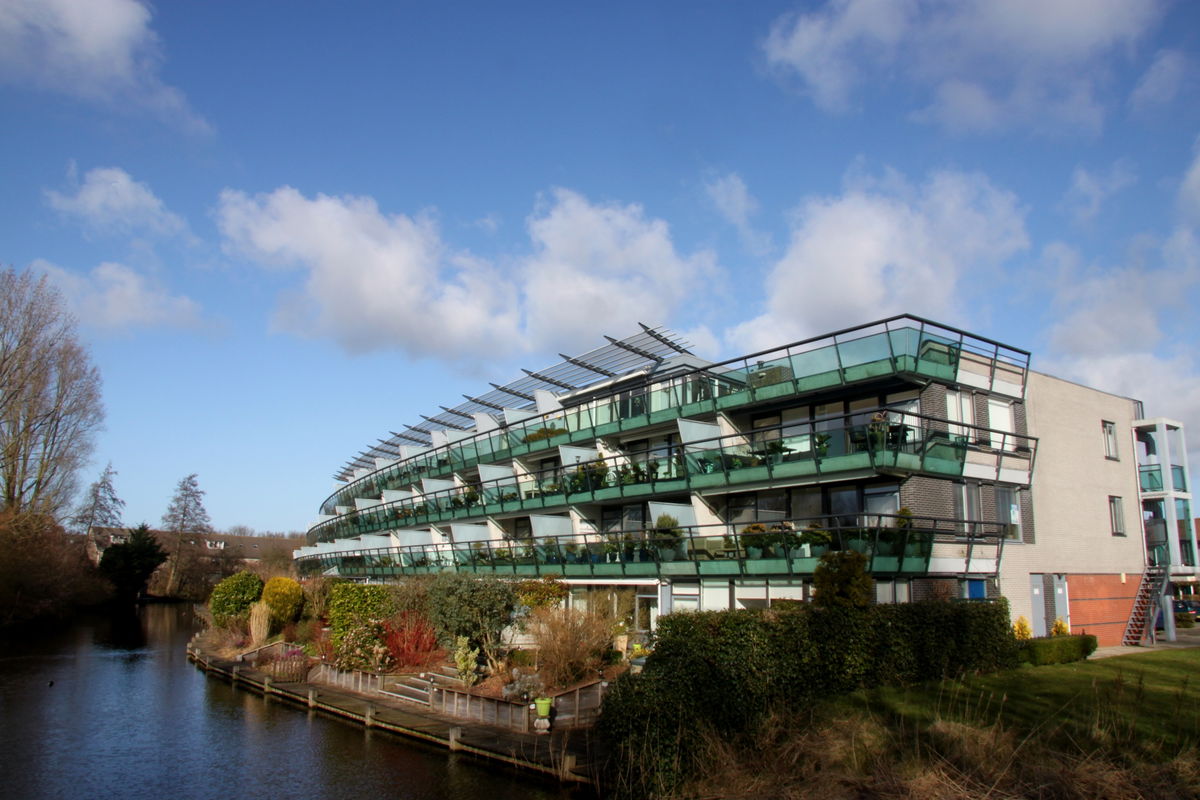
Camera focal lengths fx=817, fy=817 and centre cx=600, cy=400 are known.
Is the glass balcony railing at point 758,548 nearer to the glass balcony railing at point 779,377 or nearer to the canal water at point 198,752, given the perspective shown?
the glass balcony railing at point 779,377

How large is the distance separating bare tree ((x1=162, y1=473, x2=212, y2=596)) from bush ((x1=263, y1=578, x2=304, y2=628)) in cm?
5352

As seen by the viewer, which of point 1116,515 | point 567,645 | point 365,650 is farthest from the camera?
point 1116,515

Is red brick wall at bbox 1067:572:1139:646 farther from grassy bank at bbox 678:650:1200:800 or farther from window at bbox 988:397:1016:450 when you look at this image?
grassy bank at bbox 678:650:1200:800

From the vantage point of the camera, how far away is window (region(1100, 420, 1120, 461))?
2928 centimetres

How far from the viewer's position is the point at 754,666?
1374 cm

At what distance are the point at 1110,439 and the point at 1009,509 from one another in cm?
791

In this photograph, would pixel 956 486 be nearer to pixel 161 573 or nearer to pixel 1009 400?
pixel 1009 400

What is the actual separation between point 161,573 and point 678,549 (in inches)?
3073

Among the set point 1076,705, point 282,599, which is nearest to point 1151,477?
point 1076,705

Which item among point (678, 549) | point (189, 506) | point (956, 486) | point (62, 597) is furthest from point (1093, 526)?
point (189, 506)

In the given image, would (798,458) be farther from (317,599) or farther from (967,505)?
(317,599)

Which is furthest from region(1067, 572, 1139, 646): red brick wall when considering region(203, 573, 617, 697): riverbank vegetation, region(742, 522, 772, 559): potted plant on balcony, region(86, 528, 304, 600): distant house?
region(86, 528, 304, 600): distant house

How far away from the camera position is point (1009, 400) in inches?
1011

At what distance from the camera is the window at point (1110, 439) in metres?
29.3
